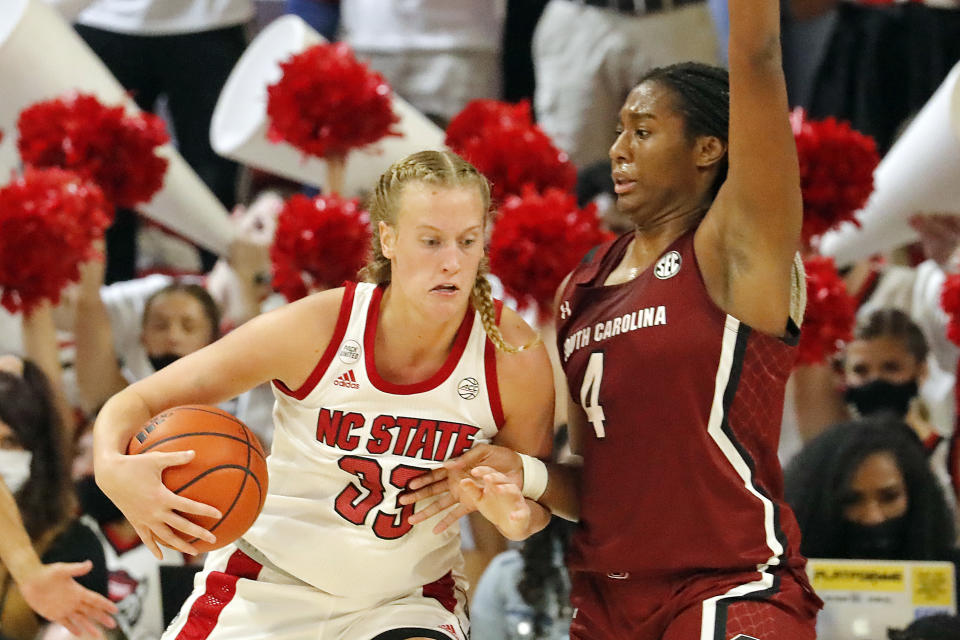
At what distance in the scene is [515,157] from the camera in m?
4.16

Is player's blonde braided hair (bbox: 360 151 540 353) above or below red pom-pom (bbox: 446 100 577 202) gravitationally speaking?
below

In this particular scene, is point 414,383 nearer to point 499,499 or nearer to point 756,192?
point 499,499

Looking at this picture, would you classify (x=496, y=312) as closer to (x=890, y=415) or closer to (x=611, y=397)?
(x=611, y=397)

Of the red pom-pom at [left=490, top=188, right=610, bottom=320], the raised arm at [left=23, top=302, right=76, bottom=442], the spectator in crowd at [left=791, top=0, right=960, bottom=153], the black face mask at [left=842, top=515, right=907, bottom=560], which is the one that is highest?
the spectator in crowd at [left=791, top=0, right=960, bottom=153]

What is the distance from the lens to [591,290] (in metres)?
2.80

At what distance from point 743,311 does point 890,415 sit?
6.04 feet

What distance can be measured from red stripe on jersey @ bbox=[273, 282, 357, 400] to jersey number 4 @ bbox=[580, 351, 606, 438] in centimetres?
54

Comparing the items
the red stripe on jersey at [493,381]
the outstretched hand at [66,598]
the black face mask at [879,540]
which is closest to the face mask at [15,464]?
the outstretched hand at [66,598]

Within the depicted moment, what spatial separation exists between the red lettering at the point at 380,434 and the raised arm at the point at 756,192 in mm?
743

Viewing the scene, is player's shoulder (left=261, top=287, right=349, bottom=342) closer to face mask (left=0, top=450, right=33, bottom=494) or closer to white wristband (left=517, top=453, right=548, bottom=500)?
white wristband (left=517, top=453, right=548, bottom=500)

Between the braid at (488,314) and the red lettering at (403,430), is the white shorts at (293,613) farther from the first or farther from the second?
the braid at (488,314)

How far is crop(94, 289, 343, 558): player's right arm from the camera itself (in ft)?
8.08

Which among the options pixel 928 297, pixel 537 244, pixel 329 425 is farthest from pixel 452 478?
pixel 928 297

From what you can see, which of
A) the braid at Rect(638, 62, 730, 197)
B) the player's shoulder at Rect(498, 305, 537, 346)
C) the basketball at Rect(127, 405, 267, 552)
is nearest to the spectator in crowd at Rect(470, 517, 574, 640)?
the player's shoulder at Rect(498, 305, 537, 346)
